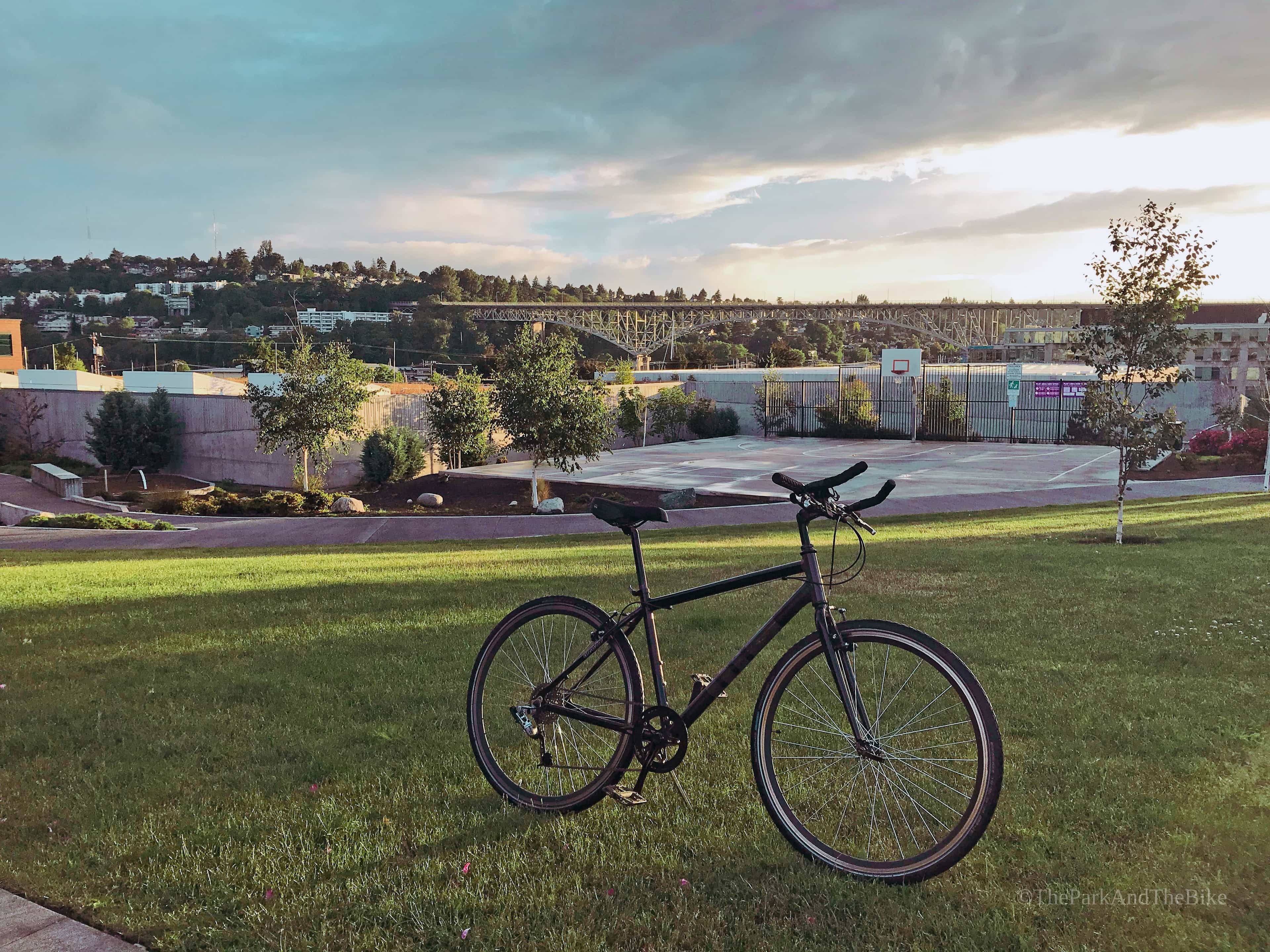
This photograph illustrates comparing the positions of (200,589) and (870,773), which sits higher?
(870,773)

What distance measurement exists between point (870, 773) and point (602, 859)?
981 mm

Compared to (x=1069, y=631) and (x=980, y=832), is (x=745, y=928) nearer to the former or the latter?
(x=980, y=832)

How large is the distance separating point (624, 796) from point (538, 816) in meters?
0.38

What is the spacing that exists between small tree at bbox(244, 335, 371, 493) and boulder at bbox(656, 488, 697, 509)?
10154 mm

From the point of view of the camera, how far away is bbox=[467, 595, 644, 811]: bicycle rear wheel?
358 centimetres

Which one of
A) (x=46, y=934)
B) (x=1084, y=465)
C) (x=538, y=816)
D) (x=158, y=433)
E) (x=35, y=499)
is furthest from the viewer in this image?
(x=158, y=433)

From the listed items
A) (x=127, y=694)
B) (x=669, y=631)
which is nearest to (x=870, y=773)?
(x=669, y=631)

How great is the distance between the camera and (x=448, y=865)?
3.23 meters

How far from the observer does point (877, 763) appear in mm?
3242

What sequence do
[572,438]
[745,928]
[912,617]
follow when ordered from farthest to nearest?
1. [572,438]
2. [912,617]
3. [745,928]

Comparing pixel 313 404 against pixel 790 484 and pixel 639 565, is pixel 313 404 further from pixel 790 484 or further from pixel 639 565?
pixel 790 484

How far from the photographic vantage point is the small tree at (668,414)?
38281 mm

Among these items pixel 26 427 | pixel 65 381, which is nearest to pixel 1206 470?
pixel 26 427

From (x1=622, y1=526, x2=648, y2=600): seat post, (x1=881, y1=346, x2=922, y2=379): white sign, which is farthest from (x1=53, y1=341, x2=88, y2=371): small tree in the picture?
(x1=622, y1=526, x2=648, y2=600): seat post
